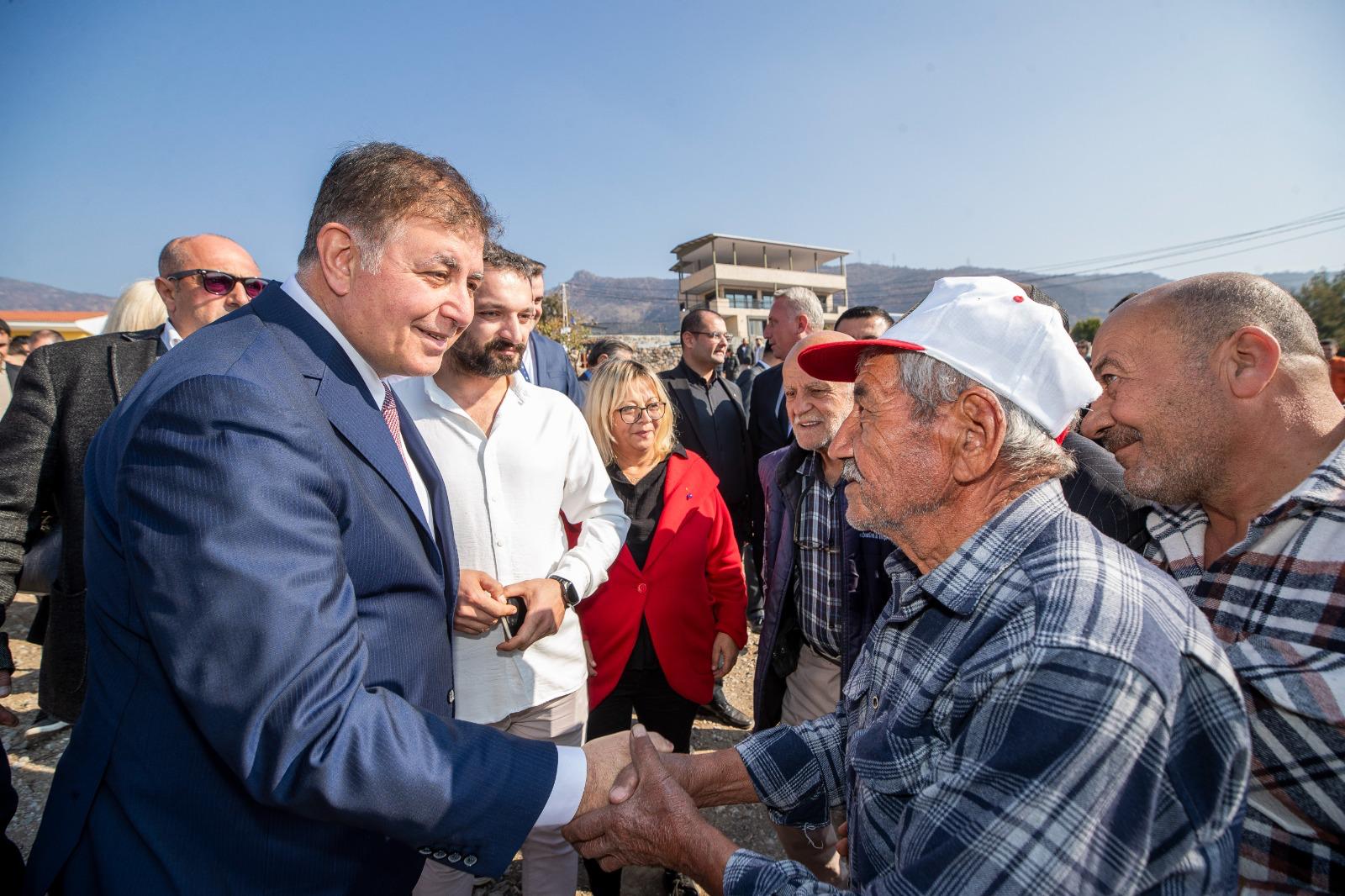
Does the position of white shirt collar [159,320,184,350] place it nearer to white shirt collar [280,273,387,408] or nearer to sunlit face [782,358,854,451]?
white shirt collar [280,273,387,408]

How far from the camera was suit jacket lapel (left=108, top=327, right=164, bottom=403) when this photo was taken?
2.87 meters

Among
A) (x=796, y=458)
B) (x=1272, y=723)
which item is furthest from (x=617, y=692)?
(x=1272, y=723)

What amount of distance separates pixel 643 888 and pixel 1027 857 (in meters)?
2.78

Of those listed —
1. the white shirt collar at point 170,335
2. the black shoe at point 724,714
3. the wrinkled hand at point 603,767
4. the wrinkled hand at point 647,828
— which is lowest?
the black shoe at point 724,714

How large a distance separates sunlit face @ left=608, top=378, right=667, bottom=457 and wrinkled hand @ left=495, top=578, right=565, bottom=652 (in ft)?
3.58

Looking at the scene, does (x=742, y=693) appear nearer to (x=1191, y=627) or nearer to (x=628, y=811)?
(x=628, y=811)

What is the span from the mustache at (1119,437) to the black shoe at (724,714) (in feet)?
11.6

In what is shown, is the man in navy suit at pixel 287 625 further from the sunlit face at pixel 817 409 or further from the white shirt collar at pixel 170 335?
the white shirt collar at pixel 170 335

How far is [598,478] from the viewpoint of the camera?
10.3 ft

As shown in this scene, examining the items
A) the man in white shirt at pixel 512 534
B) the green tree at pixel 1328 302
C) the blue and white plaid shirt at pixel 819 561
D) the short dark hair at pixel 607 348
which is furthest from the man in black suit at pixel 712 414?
the green tree at pixel 1328 302

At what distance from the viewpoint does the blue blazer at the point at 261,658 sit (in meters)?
1.19

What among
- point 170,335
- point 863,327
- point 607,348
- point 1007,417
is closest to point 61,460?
point 170,335

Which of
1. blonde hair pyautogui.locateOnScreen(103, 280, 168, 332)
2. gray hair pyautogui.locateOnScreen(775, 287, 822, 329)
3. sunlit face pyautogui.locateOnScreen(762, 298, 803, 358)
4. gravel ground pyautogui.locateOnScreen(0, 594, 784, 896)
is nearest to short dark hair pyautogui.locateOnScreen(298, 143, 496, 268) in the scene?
blonde hair pyautogui.locateOnScreen(103, 280, 168, 332)

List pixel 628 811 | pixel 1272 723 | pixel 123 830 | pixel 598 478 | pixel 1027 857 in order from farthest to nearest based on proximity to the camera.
Result: 1. pixel 598 478
2. pixel 628 811
3. pixel 1272 723
4. pixel 123 830
5. pixel 1027 857
